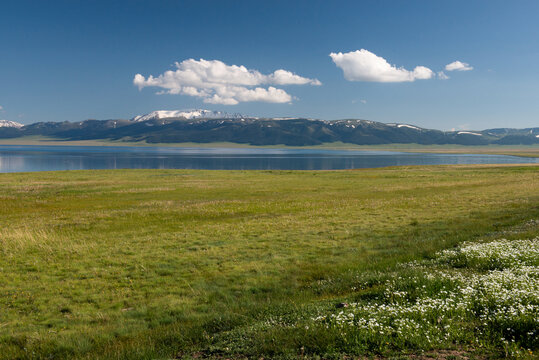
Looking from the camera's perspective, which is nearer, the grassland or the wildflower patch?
the wildflower patch

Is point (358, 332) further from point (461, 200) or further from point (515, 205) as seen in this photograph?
point (461, 200)

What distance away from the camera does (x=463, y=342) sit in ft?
25.8

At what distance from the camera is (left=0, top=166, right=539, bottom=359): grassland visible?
845 cm

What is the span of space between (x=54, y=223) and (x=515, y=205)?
4529 centimetres

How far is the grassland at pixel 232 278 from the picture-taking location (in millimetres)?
8445

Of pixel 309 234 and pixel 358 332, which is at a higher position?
pixel 358 332

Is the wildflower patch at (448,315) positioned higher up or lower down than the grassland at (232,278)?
higher up

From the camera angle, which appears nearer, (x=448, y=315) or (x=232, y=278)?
(x=448, y=315)

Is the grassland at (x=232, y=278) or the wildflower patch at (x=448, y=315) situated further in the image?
the grassland at (x=232, y=278)

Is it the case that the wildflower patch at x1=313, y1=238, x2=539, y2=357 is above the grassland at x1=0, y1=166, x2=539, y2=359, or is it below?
above

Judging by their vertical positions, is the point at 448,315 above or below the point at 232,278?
above

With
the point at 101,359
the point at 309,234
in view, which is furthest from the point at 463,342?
the point at 309,234

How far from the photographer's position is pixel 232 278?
1655 centimetres

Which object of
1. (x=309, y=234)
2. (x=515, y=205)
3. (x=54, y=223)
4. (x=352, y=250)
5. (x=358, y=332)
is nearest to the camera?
(x=358, y=332)
